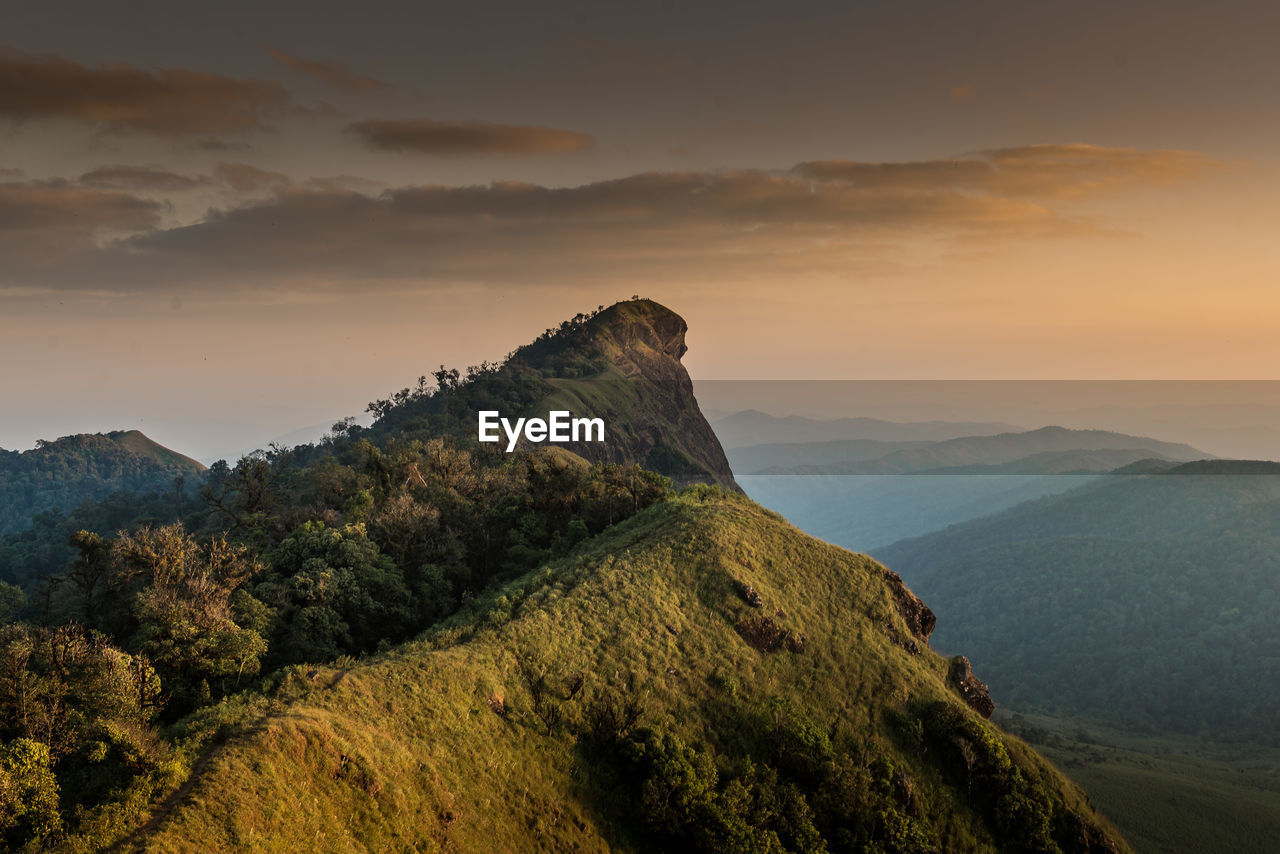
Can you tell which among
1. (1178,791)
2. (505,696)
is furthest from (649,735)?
(1178,791)

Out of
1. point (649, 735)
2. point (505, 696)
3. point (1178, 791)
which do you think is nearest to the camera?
point (505, 696)

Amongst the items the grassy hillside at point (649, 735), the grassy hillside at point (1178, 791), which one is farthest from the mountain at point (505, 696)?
the grassy hillside at point (1178, 791)

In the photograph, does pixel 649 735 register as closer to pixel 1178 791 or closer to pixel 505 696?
pixel 505 696

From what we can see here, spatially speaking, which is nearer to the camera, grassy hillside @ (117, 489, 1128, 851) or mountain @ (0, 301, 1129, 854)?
mountain @ (0, 301, 1129, 854)

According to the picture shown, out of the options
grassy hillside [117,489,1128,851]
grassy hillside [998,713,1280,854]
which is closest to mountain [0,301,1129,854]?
grassy hillside [117,489,1128,851]

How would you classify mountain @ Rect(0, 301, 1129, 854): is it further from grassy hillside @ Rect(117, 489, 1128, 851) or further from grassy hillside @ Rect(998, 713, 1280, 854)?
grassy hillside @ Rect(998, 713, 1280, 854)

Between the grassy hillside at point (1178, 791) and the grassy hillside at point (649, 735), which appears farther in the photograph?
the grassy hillside at point (1178, 791)

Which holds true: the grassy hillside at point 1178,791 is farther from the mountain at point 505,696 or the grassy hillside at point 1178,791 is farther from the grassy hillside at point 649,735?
the grassy hillside at point 649,735

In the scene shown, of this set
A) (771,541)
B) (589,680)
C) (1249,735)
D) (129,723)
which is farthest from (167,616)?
(1249,735)
